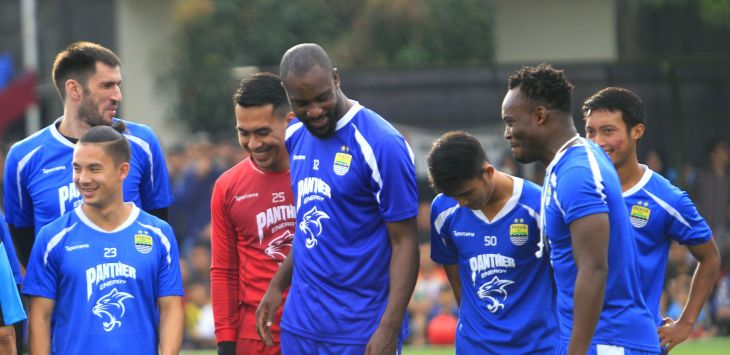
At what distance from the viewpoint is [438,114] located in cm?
1587

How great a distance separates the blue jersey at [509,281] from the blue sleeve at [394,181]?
2.03 ft

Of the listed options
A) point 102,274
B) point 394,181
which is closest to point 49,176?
point 102,274

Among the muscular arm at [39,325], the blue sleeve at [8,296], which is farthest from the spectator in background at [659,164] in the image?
the blue sleeve at [8,296]

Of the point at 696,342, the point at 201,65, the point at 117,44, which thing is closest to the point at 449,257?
the point at 696,342

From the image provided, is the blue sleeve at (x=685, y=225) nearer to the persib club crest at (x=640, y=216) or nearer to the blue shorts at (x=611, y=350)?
the persib club crest at (x=640, y=216)

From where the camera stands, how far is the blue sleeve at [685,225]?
692cm

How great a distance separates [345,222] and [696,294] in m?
2.32

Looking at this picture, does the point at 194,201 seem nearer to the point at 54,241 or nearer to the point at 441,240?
the point at 441,240

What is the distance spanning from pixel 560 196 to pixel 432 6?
17446 mm

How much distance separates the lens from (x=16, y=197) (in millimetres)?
6992

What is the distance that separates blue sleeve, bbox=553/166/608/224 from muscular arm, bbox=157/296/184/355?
2106 mm

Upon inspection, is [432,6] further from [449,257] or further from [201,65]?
[449,257]

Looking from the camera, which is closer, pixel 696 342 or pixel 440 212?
pixel 440 212

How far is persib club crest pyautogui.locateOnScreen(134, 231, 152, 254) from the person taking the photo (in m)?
6.34
